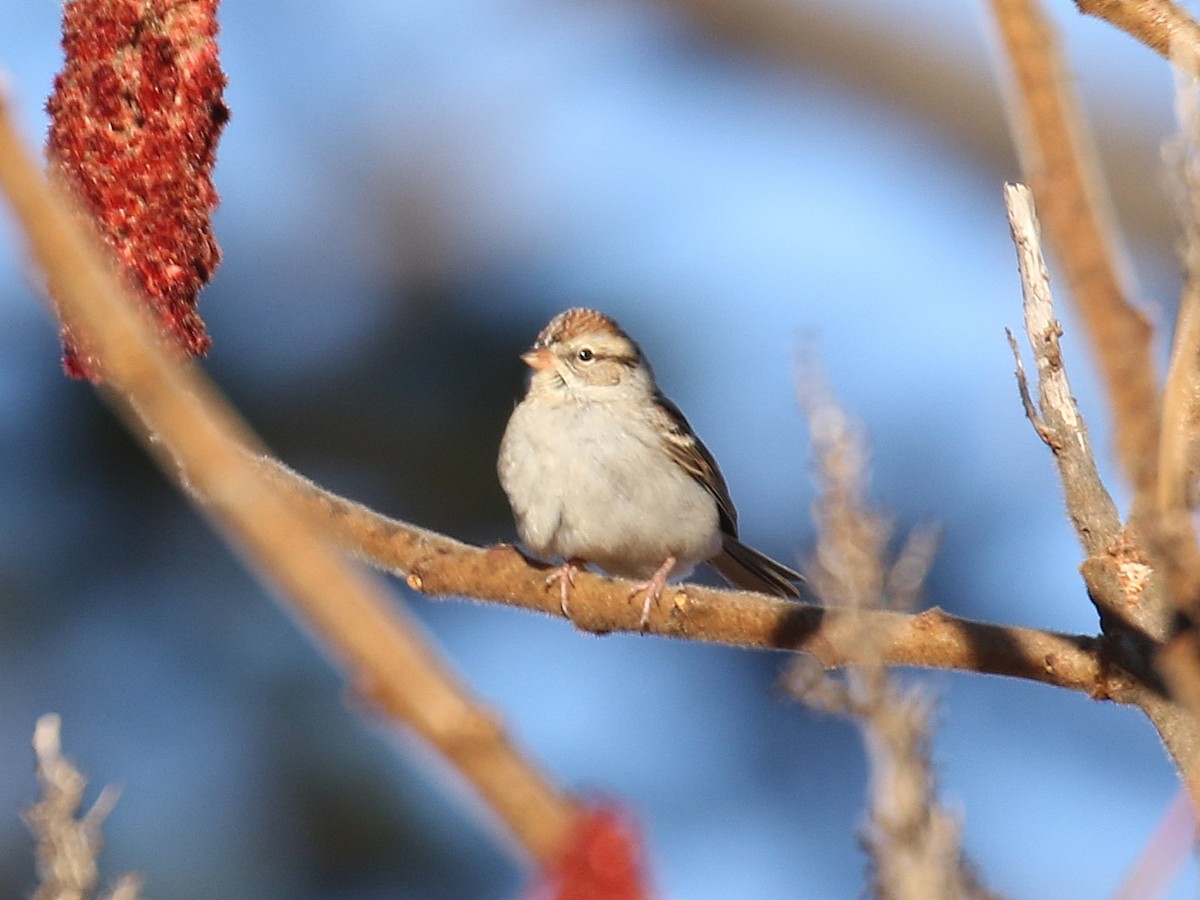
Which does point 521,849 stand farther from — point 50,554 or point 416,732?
point 50,554

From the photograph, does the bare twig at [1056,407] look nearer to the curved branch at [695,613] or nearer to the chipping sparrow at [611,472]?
the curved branch at [695,613]

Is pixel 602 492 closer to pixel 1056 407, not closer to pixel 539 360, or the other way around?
pixel 539 360

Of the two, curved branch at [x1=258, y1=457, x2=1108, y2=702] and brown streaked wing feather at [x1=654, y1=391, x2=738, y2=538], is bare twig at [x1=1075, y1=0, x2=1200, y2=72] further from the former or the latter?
brown streaked wing feather at [x1=654, y1=391, x2=738, y2=538]

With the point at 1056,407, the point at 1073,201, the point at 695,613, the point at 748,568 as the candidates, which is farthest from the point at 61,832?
the point at 748,568

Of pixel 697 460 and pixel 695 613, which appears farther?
pixel 697 460

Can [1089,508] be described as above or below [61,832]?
above

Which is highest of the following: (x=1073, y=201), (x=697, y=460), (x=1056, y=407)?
(x=697, y=460)

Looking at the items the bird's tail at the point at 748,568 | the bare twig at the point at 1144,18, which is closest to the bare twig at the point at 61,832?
the bare twig at the point at 1144,18

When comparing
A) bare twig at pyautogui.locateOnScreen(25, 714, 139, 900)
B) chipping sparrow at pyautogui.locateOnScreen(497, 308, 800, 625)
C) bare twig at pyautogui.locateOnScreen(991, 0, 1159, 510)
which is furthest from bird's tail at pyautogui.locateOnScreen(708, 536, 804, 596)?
bare twig at pyautogui.locateOnScreen(991, 0, 1159, 510)

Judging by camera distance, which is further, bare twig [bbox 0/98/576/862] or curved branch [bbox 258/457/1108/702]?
curved branch [bbox 258/457/1108/702]
